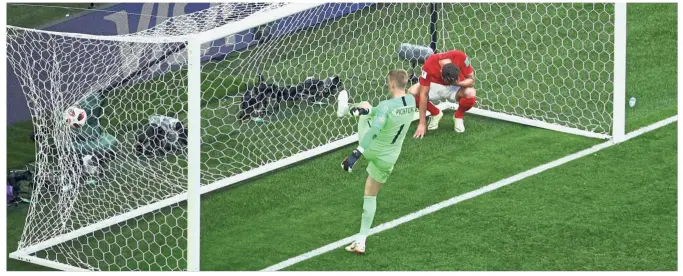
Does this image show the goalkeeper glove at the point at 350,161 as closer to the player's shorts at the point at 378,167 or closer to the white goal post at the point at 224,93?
the player's shorts at the point at 378,167

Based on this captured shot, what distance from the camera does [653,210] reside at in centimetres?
1448

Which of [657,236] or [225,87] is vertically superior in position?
[225,87]

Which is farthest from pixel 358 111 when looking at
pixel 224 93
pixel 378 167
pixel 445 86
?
pixel 224 93

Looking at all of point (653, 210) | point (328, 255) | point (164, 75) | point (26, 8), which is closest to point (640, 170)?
point (653, 210)

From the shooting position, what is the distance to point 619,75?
15906 millimetres

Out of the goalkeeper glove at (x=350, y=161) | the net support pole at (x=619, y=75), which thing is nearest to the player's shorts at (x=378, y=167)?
the goalkeeper glove at (x=350, y=161)

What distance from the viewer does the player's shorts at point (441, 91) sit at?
639 inches

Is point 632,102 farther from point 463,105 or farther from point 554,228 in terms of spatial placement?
point 554,228

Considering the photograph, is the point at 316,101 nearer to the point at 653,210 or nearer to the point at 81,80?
the point at 81,80

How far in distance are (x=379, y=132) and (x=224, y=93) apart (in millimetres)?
3320

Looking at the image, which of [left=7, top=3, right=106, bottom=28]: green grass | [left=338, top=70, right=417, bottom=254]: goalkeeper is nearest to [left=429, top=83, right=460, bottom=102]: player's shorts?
[left=338, top=70, right=417, bottom=254]: goalkeeper

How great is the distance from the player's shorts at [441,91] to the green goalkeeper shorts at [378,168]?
260 centimetres

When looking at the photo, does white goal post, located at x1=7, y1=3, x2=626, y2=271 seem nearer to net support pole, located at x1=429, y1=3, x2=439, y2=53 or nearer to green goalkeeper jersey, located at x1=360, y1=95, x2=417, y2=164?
net support pole, located at x1=429, y1=3, x2=439, y2=53

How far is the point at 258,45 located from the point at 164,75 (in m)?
1.33
